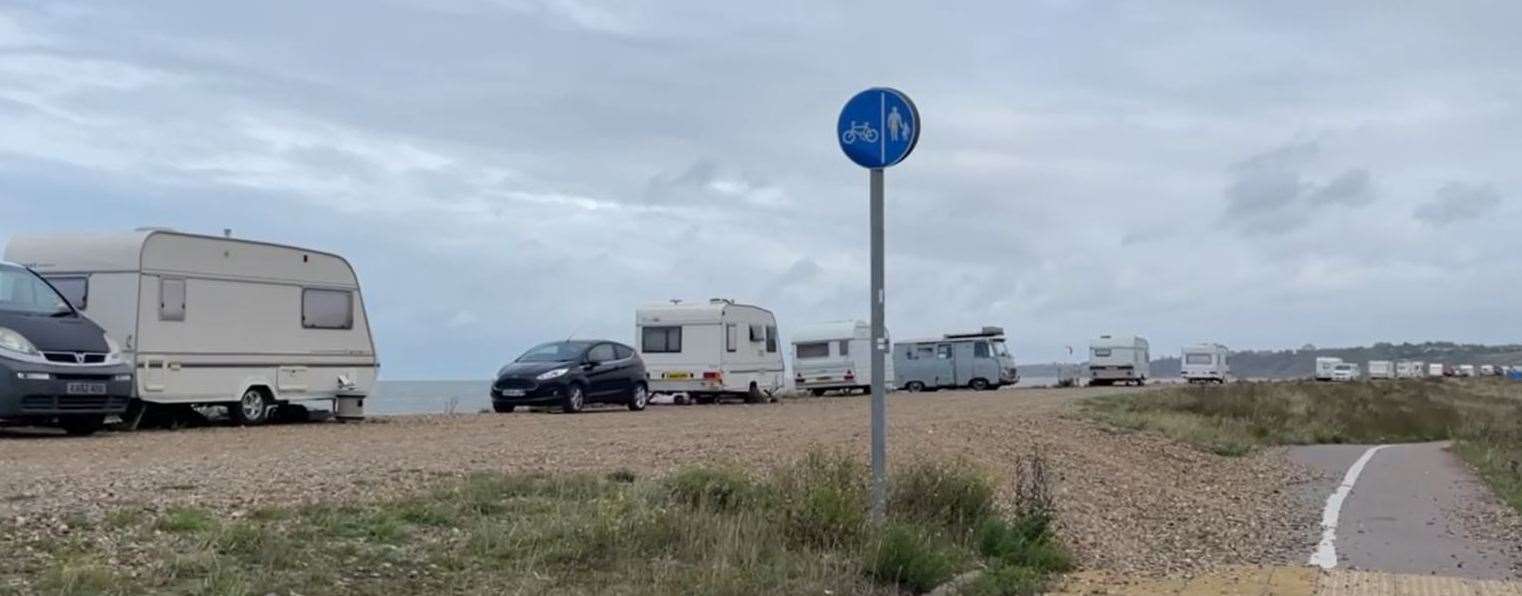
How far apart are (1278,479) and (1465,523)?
17.2ft

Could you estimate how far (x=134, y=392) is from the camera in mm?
17562

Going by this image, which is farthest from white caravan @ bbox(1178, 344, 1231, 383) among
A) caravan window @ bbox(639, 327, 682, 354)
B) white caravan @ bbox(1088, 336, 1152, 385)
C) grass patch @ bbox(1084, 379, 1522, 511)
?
caravan window @ bbox(639, 327, 682, 354)

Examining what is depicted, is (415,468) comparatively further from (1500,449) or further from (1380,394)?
(1380,394)

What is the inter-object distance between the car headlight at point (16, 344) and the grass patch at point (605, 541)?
760cm

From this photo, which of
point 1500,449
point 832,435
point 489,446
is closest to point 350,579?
point 489,446

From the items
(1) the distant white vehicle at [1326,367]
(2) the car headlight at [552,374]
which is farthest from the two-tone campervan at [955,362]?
(1) the distant white vehicle at [1326,367]

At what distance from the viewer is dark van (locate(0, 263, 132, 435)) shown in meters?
15.0

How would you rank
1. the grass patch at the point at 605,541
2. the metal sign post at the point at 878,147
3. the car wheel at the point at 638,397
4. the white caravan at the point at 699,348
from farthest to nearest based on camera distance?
the white caravan at the point at 699,348, the car wheel at the point at 638,397, the metal sign post at the point at 878,147, the grass patch at the point at 605,541

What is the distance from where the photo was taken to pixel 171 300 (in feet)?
60.5

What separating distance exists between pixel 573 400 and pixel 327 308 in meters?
5.98

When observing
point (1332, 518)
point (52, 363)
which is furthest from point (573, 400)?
point (1332, 518)

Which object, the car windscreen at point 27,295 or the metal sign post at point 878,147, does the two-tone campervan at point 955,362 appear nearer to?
the car windscreen at point 27,295

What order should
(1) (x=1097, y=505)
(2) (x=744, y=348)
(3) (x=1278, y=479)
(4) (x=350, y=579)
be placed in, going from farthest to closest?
(2) (x=744, y=348), (3) (x=1278, y=479), (1) (x=1097, y=505), (4) (x=350, y=579)

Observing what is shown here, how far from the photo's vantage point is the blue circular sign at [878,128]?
8531mm
